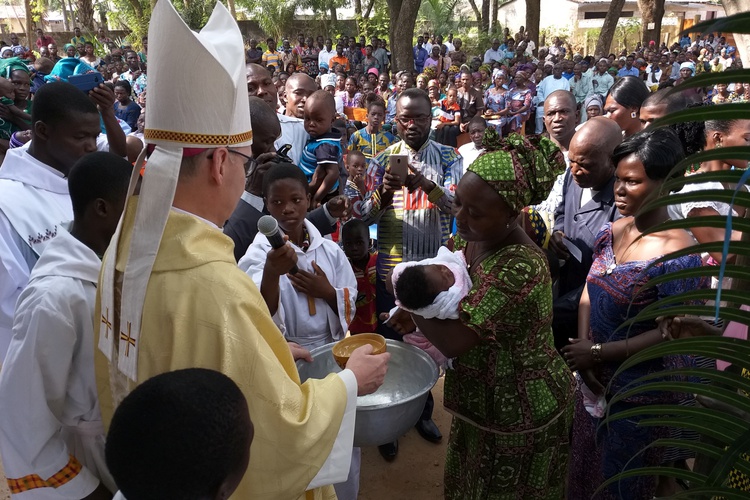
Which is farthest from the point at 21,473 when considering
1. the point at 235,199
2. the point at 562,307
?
the point at 562,307

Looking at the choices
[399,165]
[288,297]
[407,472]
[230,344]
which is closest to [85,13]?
[399,165]

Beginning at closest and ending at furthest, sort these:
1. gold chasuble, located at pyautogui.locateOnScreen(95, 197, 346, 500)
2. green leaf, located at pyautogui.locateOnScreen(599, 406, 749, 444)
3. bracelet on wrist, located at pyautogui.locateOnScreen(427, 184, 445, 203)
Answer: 1. green leaf, located at pyautogui.locateOnScreen(599, 406, 749, 444)
2. gold chasuble, located at pyautogui.locateOnScreen(95, 197, 346, 500)
3. bracelet on wrist, located at pyautogui.locateOnScreen(427, 184, 445, 203)

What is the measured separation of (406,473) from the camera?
11.6 feet

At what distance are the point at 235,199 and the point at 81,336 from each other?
730mm

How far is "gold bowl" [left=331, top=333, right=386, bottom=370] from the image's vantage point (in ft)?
6.74

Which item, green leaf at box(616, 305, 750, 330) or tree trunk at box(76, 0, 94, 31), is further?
tree trunk at box(76, 0, 94, 31)

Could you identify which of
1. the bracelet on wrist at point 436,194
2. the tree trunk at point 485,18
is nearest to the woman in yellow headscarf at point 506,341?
the bracelet on wrist at point 436,194

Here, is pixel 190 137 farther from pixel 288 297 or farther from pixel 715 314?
pixel 288 297

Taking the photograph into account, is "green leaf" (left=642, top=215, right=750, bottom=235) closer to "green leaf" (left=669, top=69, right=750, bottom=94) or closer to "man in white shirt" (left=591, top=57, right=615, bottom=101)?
"green leaf" (left=669, top=69, right=750, bottom=94)

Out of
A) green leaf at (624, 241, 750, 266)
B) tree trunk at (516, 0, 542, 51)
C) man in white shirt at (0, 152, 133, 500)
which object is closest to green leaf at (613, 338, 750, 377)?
green leaf at (624, 241, 750, 266)

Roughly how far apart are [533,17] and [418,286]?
23581 millimetres

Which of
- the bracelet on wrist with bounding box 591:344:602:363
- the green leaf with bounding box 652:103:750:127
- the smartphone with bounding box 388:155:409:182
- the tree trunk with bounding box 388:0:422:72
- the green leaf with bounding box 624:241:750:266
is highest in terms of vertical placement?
the tree trunk with bounding box 388:0:422:72

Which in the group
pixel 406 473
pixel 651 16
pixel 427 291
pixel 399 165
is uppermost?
pixel 651 16

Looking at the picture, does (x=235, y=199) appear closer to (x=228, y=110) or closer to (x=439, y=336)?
(x=228, y=110)
